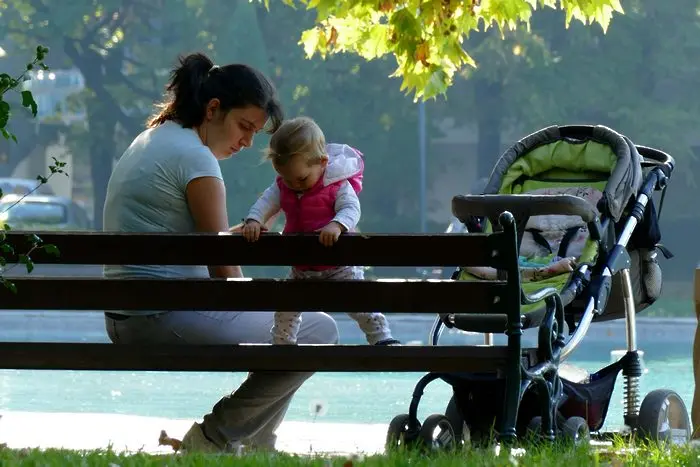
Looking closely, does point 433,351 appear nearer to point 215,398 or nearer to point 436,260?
point 436,260

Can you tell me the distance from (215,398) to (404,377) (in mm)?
3750

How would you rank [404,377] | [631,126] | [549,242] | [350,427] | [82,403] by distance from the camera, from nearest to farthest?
1. [549,242]
2. [350,427]
3. [82,403]
4. [404,377]
5. [631,126]

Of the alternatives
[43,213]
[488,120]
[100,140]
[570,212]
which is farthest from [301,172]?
[100,140]

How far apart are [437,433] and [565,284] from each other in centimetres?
85

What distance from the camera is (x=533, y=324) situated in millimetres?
5852

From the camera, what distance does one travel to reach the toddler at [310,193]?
520cm

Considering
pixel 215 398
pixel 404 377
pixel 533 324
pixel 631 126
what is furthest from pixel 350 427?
pixel 631 126

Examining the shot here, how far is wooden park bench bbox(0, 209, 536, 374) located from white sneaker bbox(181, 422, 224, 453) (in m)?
0.40

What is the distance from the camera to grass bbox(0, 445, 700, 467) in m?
4.23

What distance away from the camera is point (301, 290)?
474cm

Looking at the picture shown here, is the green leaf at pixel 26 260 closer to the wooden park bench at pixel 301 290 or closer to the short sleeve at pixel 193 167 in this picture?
the wooden park bench at pixel 301 290

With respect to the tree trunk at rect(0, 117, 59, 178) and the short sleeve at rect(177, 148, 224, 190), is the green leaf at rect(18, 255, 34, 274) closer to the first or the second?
the short sleeve at rect(177, 148, 224, 190)

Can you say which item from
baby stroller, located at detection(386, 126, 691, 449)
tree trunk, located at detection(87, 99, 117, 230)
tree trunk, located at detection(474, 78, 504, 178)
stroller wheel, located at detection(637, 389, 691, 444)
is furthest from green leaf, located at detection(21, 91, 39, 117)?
tree trunk, located at detection(87, 99, 117, 230)

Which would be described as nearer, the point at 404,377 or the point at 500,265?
the point at 500,265
